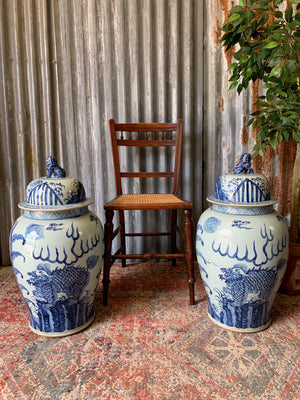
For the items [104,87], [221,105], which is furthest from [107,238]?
[221,105]

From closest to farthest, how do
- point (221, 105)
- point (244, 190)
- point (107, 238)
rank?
point (244, 190)
point (107, 238)
point (221, 105)

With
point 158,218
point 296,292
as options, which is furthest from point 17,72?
point 296,292

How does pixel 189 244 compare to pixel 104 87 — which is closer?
pixel 189 244

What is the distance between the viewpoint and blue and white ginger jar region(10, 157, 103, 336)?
122 cm

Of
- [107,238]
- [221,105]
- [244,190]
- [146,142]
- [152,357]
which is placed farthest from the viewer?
[221,105]

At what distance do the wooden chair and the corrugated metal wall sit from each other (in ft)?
0.60

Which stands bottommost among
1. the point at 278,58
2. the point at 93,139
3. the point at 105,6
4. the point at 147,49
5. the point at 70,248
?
the point at 70,248

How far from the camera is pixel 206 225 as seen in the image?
1.37 meters

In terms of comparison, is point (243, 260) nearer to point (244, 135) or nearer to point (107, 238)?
point (107, 238)

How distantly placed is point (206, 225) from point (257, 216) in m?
0.24

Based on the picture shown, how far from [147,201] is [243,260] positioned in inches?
25.9

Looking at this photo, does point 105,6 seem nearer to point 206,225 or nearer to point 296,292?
point 206,225

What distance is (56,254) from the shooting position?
1.21 metres

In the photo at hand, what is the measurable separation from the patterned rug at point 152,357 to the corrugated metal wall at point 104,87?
0.97 metres
